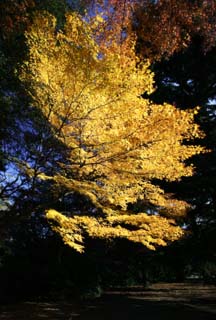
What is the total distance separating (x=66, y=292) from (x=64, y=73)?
997cm

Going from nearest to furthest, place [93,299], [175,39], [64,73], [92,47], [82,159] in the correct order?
[64,73] → [82,159] → [92,47] → [175,39] → [93,299]

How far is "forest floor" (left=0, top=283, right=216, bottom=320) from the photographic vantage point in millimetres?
10023

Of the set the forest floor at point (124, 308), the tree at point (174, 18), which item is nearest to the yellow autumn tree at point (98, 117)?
the tree at point (174, 18)

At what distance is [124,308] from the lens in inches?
449

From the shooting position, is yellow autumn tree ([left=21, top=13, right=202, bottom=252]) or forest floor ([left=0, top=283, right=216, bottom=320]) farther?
forest floor ([left=0, top=283, right=216, bottom=320])

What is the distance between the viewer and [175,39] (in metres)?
8.98

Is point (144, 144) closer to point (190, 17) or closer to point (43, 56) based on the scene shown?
point (43, 56)

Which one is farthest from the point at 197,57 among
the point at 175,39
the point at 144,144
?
the point at 144,144

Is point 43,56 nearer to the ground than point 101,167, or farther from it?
farther from it

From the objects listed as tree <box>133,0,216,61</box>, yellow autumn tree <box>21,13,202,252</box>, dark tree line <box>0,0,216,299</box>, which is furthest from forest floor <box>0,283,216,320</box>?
tree <box>133,0,216,61</box>

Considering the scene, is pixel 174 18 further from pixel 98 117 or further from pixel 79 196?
pixel 79 196

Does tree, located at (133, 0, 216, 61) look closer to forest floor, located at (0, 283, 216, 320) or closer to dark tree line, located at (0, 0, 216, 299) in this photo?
dark tree line, located at (0, 0, 216, 299)

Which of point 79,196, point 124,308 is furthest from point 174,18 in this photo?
point 124,308

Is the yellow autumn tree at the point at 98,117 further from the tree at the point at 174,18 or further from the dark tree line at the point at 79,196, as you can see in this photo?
the tree at the point at 174,18
